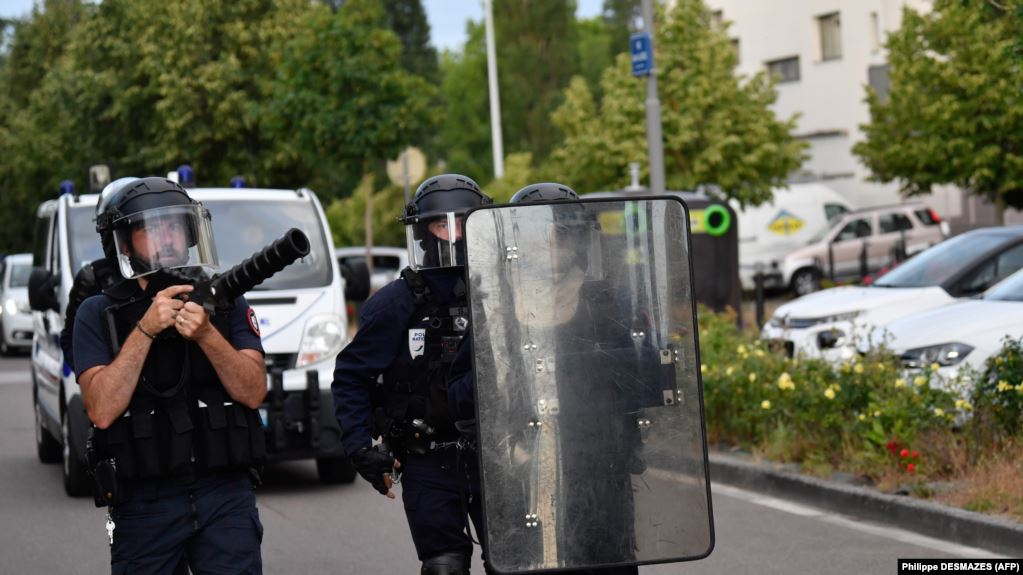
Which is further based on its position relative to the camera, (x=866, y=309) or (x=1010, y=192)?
(x=1010, y=192)

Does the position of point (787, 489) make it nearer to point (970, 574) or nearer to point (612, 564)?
point (970, 574)

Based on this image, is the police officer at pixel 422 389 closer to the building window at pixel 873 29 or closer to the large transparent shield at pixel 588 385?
the large transparent shield at pixel 588 385

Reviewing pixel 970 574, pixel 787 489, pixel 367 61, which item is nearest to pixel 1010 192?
pixel 367 61

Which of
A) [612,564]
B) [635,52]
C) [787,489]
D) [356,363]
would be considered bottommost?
[787,489]

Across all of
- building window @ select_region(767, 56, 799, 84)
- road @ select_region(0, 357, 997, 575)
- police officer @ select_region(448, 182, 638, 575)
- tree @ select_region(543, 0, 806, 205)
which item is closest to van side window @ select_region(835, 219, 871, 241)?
tree @ select_region(543, 0, 806, 205)

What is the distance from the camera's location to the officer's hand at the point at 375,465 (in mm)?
4664

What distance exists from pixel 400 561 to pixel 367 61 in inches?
612

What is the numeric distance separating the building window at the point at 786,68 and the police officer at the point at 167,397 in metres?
40.0

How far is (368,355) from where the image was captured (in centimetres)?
480

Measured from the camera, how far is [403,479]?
4766 mm

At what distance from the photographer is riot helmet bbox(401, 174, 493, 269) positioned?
Result: 4.80 meters

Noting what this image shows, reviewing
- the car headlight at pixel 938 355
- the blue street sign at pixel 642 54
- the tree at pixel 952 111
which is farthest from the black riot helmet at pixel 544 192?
the tree at pixel 952 111

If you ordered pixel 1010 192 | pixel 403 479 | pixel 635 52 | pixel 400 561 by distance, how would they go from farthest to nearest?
pixel 1010 192 → pixel 635 52 → pixel 400 561 → pixel 403 479

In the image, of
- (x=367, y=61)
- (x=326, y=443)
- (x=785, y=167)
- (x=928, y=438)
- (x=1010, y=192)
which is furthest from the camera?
(x=785, y=167)
